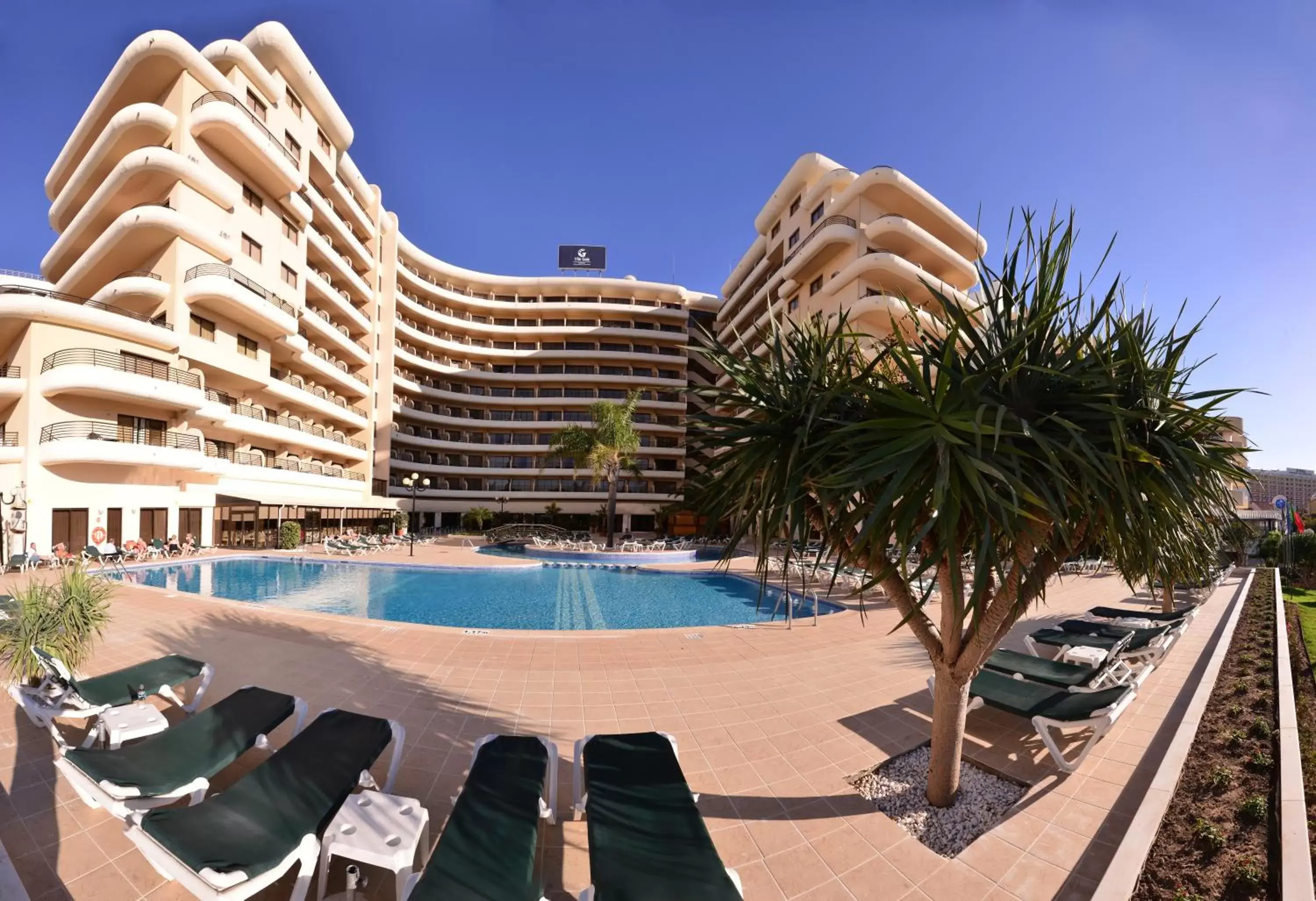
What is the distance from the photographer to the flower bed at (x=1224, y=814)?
2.93 meters

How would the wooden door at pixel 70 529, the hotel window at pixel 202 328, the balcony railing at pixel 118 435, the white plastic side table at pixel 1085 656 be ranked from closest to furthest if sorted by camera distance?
the white plastic side table at pixel 1085 656, the balcony railing at pixel 118 435, the wooden door at pixel 70 529, the hotel window at pixel 202 328

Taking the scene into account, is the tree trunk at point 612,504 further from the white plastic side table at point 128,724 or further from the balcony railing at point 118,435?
the white plastic side table at point 128,724

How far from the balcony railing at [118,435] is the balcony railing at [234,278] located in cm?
628

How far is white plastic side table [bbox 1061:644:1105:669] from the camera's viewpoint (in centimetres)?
663

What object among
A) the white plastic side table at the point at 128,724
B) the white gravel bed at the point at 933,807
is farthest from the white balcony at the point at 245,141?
the white gravel bed at the point at 933,807

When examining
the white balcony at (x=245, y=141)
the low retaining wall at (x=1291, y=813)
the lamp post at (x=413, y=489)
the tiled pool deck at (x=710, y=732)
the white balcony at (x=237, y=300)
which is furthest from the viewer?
the lamp post at (x=413, y=489)

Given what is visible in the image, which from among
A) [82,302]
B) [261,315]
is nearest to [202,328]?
[261,315]

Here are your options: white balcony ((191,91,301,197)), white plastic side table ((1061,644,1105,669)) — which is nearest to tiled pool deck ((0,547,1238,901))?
white plastic side table ((1061,644,1105,669))

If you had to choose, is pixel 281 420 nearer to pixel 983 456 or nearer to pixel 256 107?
pixel 256 107

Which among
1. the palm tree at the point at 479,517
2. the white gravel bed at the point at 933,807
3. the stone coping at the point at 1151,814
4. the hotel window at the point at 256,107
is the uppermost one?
the hotel window at the point at 256,107

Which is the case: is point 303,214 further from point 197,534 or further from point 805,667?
point 805,667

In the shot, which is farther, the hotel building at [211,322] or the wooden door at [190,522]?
the wooden door at [190,522]

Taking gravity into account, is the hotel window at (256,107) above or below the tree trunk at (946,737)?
above

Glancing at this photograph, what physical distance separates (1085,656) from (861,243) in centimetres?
2618
